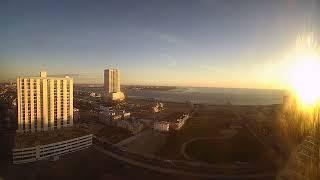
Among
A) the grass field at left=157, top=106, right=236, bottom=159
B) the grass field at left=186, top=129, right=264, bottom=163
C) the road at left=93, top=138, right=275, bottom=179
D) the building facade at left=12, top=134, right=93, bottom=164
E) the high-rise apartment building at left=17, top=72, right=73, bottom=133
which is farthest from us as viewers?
the high-rise apartment building at left=17, top=72, right=73, bottom=133

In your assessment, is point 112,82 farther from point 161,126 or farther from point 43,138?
point 43,138

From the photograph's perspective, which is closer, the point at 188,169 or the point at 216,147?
the point at 188,169

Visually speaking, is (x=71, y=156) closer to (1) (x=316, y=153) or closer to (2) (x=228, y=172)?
(2) (x=228, y=172)

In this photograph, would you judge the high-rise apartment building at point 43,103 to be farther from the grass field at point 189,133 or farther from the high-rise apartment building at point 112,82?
the high-rise apartment building at point 112,82

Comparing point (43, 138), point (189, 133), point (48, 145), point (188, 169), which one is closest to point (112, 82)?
point (189, 133)

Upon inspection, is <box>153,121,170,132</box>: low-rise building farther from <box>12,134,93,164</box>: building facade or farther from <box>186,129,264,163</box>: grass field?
<box>12,134,93,164</box>: building facade

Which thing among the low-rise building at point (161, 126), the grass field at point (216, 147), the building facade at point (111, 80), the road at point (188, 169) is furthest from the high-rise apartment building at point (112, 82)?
the road at point (188, 169)

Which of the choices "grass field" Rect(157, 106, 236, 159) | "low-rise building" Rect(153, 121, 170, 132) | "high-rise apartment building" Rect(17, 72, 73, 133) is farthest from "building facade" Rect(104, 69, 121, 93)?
"high-rise apartment building" Rect(17, 72, 73, 133)

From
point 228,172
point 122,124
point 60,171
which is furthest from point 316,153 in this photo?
point 122,124
